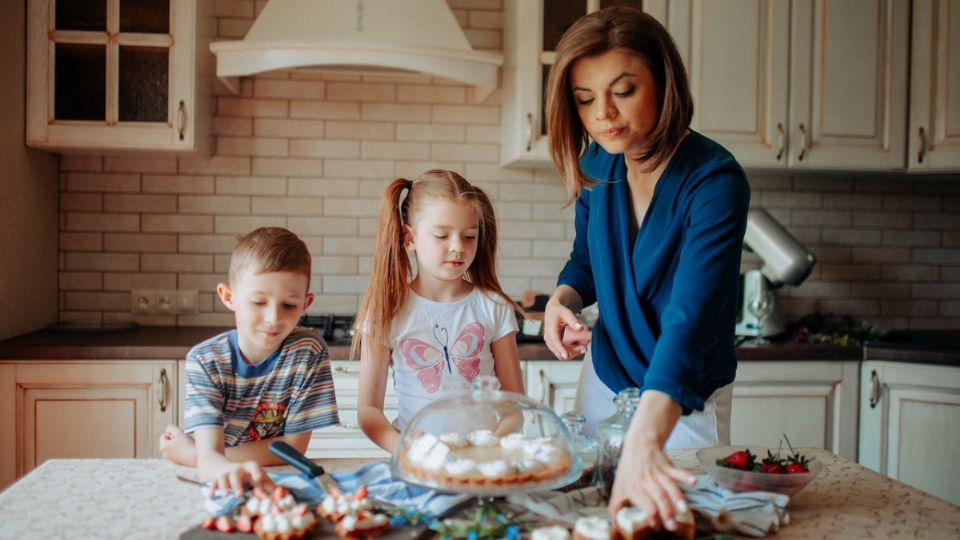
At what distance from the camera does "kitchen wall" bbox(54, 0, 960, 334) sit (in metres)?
3.00

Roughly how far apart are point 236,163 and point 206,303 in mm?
556

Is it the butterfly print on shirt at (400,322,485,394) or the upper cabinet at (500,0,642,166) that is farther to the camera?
the upper cabinet at (500,0,642,166)

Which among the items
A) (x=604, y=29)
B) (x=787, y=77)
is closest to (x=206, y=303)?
(x=604, y=29)

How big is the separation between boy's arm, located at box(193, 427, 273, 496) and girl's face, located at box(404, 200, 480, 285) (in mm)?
538

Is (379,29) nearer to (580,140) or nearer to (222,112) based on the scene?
(222,112)

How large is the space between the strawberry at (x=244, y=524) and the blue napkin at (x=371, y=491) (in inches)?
1.7

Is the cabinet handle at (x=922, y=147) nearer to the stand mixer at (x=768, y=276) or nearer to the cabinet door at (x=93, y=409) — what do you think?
the stand mixer at (x=768, y=276)

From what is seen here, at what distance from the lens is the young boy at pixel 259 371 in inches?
53.4

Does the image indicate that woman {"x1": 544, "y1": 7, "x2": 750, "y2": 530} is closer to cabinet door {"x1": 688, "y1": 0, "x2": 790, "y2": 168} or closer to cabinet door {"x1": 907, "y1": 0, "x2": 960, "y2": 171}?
cabinet door {"x1": 688, "y1": 0, "x2": 790, "y2": 168}

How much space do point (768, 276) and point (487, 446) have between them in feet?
7.09

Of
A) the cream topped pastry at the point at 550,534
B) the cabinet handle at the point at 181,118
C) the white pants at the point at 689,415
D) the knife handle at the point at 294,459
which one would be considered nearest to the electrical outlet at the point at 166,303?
the cabinet handle at the point at 181,118

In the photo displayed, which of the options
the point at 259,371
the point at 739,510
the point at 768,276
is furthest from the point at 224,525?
the point at 768,276

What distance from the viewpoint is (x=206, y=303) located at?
9.98 feet

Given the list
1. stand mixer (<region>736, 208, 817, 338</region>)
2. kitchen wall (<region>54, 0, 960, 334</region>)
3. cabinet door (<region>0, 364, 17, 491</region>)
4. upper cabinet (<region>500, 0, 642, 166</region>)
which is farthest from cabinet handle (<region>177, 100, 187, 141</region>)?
stand mixer (<region>736, 208, 817, 338</region>)
